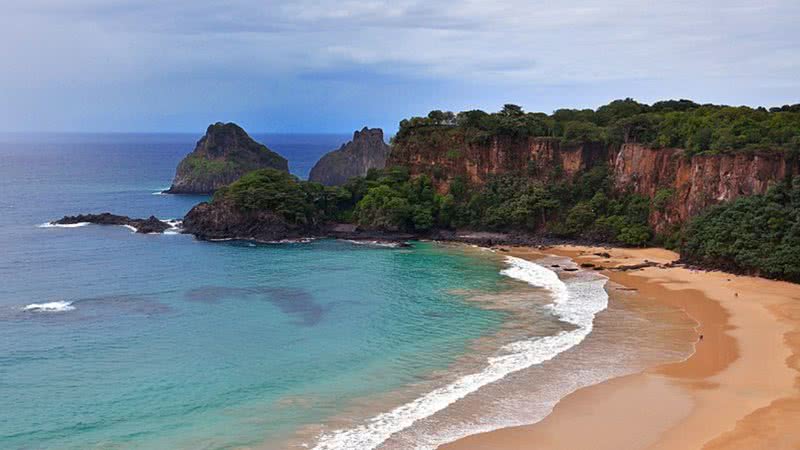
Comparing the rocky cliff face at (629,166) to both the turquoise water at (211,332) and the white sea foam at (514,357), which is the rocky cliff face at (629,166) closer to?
the turquoise water at (211,332)

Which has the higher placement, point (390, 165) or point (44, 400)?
point (390, 165)

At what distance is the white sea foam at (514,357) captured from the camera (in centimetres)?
2488

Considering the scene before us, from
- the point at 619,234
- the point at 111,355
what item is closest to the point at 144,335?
the point at 111,355

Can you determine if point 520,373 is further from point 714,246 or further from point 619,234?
point 619,234

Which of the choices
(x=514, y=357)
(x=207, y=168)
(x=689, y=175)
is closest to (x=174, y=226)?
(x=207, y=168)

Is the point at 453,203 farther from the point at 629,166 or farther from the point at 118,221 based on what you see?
the point at 118,221

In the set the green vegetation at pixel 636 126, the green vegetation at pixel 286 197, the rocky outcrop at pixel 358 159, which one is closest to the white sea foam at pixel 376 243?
the green vegetation at pixel 286 197

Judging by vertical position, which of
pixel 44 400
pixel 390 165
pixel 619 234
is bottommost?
pixel 44 400

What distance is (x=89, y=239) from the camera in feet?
218

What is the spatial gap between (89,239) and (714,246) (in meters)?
53.7

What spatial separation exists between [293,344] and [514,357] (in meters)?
10.7

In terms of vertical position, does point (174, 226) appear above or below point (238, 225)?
below

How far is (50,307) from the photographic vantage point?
135ft

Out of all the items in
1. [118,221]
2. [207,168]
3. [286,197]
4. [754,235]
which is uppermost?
[207,168]
